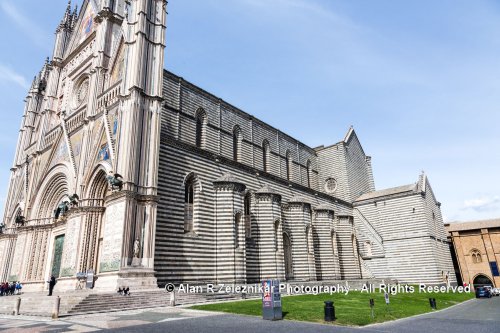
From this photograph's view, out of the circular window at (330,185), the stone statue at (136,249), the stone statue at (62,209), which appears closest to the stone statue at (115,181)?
the stone statue at (136,249)

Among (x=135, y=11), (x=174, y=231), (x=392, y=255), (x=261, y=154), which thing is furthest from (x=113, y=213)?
(x=392, y=255)

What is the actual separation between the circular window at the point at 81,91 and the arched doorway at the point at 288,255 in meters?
19.2

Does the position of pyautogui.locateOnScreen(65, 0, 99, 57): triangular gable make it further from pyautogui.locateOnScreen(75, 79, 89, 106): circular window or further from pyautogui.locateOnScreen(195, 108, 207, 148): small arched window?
pyautogui.locateOnScreen(195, 108, 207, 148): small arched window

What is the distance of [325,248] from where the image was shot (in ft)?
95.9

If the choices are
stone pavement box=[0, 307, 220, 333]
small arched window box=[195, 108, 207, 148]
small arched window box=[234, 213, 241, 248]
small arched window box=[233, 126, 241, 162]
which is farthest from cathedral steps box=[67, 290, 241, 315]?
small arched window box=[233, 126, 241, 162]

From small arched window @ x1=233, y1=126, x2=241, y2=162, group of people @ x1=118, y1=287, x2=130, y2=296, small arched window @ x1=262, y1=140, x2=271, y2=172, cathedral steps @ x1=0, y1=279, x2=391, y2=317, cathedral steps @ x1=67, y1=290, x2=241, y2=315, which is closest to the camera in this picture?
cathedral steps @ x1=0, y1=279, x2=391, y2=317

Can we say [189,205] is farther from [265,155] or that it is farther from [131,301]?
[265,155]

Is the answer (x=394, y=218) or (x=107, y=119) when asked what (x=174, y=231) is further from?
(x=394, y=218)

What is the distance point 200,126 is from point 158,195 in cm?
839

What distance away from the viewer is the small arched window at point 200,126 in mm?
25506

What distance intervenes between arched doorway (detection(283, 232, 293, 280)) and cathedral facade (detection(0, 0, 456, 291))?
0.38 ft

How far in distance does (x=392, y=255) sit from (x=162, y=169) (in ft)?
79.3

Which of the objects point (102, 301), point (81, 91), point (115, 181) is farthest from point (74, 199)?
point (81, 91)

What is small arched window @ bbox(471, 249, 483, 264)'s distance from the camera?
37866 mm
